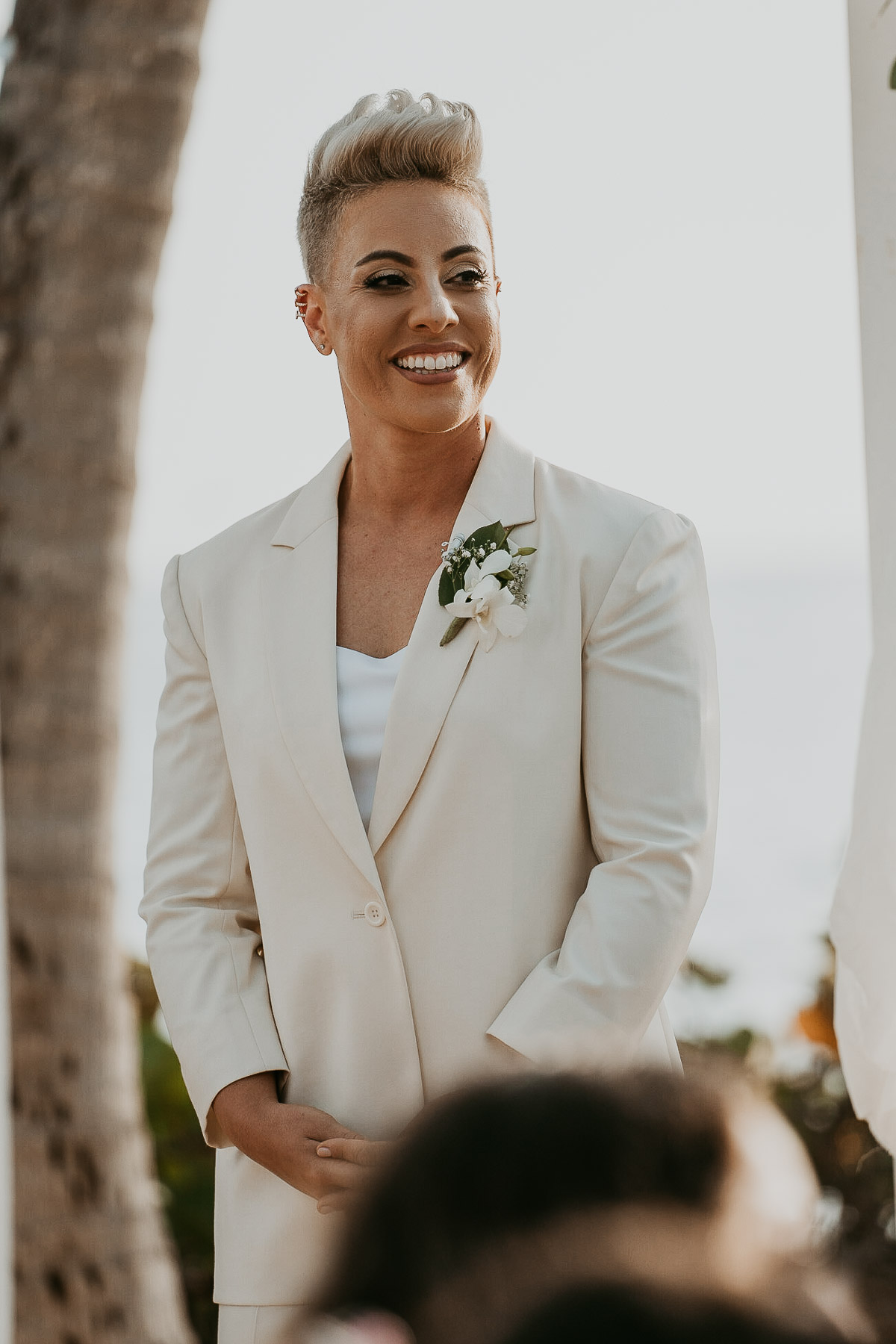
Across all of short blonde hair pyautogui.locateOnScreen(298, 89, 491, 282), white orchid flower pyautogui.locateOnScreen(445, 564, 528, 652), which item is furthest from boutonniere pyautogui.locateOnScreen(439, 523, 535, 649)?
short blonde hair pyautogui.locateOnScreen(298, 89, 491, 282)

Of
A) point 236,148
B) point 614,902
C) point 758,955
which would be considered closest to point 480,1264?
point 614,902

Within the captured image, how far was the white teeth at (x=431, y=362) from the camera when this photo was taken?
1.94m

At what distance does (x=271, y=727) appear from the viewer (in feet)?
6.42

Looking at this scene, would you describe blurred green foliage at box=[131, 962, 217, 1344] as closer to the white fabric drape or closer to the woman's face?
the white fabric drape

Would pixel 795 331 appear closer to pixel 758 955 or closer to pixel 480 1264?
pixel 758 955

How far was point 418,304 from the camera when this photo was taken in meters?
1.93

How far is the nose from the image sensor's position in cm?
192

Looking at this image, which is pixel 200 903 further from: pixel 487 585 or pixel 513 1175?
pixel 513 1175

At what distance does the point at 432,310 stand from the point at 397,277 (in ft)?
0.26

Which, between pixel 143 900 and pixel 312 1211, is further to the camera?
pixel 143 900

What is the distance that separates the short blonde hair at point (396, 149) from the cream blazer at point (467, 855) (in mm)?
435

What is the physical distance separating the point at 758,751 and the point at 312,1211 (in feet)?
23.6

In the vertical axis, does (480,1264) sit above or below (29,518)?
below

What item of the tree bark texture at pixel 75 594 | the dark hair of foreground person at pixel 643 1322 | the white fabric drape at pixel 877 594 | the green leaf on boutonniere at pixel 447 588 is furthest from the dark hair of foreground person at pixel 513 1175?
the tree bark texture at pixel 75 594
